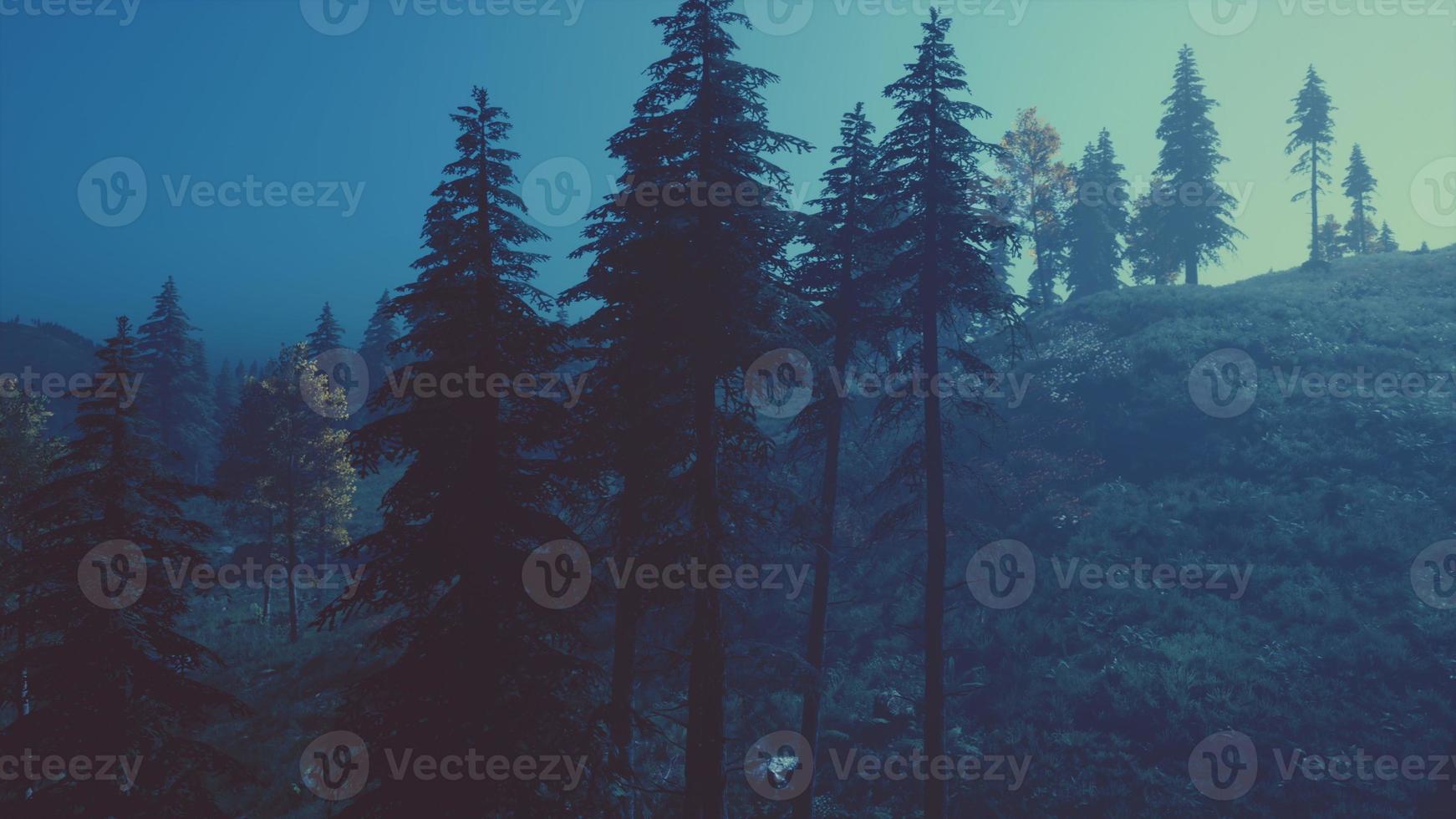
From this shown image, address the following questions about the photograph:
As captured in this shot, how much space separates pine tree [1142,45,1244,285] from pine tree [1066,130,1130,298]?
3.17 metres

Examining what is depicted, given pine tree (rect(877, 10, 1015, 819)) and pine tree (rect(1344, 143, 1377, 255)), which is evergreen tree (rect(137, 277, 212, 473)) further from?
pine tree (rect(1344, 143, 1377, 255))

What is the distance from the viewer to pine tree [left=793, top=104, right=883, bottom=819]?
15.0 metres

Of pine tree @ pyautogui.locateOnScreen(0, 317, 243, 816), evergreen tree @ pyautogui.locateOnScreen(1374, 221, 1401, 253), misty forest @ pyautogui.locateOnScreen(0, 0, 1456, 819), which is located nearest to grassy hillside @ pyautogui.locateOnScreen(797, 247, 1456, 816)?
misty forest @ pyautogui.locateOnScreen(0, 0, 1456, 819)

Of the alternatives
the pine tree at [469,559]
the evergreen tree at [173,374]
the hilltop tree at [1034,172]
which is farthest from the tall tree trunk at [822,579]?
the evergreen tree at [173,374]

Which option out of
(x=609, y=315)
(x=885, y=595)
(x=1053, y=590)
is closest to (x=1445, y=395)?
(x=1053, y=590)

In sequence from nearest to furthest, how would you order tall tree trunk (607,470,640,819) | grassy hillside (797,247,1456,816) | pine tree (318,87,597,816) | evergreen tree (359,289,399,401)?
pine tree (318,87,597,816) → tall tree trunk (607,470,640,819) → grassy hillside (797,247,1456,816) → evergreen tree (359,289,399,401)

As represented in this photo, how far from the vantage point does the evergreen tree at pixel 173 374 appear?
4849 cm

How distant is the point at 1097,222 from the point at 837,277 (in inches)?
1836

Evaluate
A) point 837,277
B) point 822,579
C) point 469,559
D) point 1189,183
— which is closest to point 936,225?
point 837,277

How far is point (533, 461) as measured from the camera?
10.9 metres

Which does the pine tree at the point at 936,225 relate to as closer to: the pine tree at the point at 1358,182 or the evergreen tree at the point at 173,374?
the evergreen tree at the point at 173,374

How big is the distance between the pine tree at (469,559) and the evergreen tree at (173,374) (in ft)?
159

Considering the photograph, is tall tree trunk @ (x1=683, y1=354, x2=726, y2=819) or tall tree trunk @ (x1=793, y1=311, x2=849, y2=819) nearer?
tall tree trunk @ (x1=683, y1=354, x2=726, y2=819)

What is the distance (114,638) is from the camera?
1045 cm
